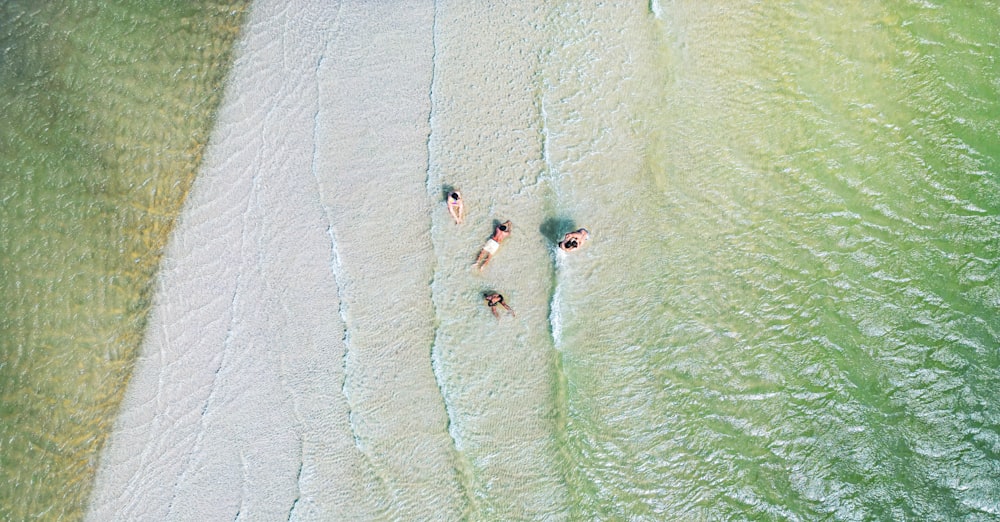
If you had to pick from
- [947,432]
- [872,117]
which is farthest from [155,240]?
[947,432]

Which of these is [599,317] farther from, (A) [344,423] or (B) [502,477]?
(A) [344,423]

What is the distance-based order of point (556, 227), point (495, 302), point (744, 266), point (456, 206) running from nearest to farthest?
point (495, 302), point (456, 206), point (556, 227), point (744, 266)

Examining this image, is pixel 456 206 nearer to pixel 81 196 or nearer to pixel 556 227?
pixel 556 227

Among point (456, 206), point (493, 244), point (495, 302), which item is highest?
point (456, 206)

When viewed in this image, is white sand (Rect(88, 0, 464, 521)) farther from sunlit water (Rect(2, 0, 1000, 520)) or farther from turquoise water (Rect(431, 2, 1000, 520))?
turquoise water (Rect(431, 2, 1000, 520))

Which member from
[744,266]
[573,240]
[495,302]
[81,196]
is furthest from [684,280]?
[81,196]
